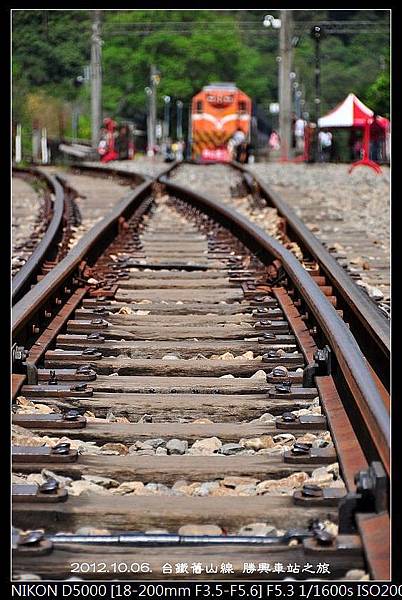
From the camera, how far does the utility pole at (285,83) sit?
114 ft

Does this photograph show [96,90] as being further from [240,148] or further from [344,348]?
[344,348]

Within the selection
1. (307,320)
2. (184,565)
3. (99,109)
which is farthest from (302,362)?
(99,109)

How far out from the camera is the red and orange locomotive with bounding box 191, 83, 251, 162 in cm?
3872

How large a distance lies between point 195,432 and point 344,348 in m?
0.64

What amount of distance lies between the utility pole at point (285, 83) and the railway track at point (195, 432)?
28.7 metres

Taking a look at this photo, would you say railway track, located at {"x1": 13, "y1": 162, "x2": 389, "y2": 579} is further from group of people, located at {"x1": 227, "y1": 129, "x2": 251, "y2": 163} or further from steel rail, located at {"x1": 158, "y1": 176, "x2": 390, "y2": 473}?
group of people, located at {"x1": 227, "y1": 129, "x2": 251, "y2": 163}

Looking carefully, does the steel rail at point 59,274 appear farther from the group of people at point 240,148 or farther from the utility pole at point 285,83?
the group of people at point 240,148

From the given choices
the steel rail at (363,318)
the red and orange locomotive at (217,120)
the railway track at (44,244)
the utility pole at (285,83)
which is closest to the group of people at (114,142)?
the red and orange locomotive at (217,120)

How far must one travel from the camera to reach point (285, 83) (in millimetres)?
35000

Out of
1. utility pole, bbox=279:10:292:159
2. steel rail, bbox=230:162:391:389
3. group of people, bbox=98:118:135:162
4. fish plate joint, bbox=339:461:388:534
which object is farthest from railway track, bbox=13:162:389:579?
group of people, bbox=98:118:135:162

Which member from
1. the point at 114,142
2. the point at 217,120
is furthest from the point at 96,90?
the point at 217,120

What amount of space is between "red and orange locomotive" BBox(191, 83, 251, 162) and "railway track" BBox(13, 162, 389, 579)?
32.3 m
